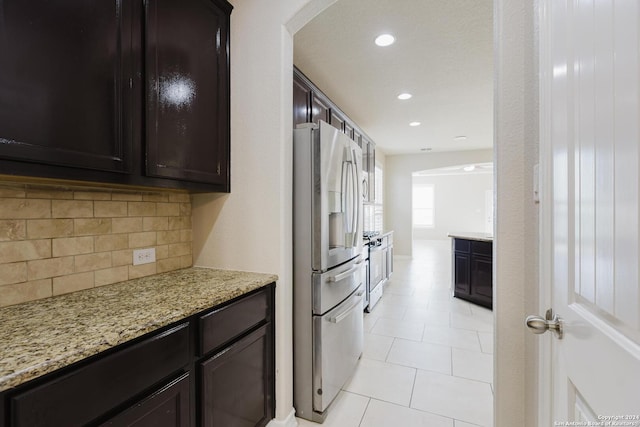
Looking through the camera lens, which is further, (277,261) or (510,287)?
(277,261)

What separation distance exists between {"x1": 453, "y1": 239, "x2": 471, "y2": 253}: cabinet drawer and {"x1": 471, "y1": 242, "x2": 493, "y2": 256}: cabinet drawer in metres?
0.07

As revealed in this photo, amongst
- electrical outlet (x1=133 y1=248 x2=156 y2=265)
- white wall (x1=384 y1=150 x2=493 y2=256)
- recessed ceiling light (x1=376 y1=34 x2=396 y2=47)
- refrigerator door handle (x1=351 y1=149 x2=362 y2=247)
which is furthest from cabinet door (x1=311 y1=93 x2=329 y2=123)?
white wall (x1=384 y1=150 x2=493 y2=256)

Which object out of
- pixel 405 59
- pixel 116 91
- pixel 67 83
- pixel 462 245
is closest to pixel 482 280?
pixel 462 245

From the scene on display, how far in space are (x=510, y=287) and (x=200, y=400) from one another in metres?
1.35

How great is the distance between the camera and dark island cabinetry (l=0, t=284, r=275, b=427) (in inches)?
30.7

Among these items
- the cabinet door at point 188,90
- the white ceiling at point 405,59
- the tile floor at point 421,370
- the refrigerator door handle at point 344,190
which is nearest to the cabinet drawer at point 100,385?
the cabinet door at point 188,90

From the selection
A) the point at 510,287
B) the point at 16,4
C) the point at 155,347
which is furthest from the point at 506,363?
the point at 16,4

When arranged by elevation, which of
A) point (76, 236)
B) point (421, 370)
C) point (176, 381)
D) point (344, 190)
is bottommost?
point (421, 370)

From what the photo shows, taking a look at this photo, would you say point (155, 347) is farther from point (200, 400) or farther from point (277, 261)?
point (277, 261)

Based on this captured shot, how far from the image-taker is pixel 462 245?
416 cm

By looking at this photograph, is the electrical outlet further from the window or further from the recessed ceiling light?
the window

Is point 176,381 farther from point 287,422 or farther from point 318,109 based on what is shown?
point 318,109

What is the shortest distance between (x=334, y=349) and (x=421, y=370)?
902 millimetres

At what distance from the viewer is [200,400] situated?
1.24m
